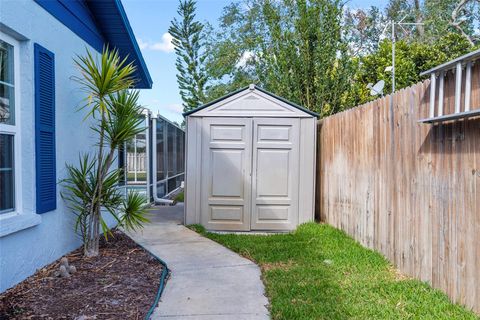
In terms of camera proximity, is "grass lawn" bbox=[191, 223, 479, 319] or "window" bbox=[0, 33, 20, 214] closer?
"grass lawn" bbox=[191, 223, 479, 319]

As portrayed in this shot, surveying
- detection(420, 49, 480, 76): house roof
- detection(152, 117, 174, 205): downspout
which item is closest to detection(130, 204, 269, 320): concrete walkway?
detection(420, 49, 480, 76): house roof

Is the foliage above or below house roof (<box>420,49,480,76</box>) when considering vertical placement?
above

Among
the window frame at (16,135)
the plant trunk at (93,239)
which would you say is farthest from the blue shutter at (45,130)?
the plant trunk at (93,239)

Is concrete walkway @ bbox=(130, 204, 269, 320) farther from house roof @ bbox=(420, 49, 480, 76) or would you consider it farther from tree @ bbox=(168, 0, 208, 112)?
tree @ bbox=(168, 0, 208, 112)

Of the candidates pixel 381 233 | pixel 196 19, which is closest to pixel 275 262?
pixel 381 233

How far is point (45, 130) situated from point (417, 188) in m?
3.89

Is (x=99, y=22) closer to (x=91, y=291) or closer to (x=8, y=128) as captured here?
(x=8, y=128)

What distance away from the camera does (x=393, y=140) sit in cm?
431

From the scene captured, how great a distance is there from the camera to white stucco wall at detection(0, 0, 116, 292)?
3.63 m

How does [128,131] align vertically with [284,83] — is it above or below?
below

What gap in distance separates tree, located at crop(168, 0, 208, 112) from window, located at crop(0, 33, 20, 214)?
59.3ft

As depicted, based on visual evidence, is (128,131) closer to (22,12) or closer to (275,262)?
(22,12)

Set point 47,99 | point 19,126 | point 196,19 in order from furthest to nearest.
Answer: point 196,19 → point 47,99 → point 19,126

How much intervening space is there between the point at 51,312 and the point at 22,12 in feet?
9.19
